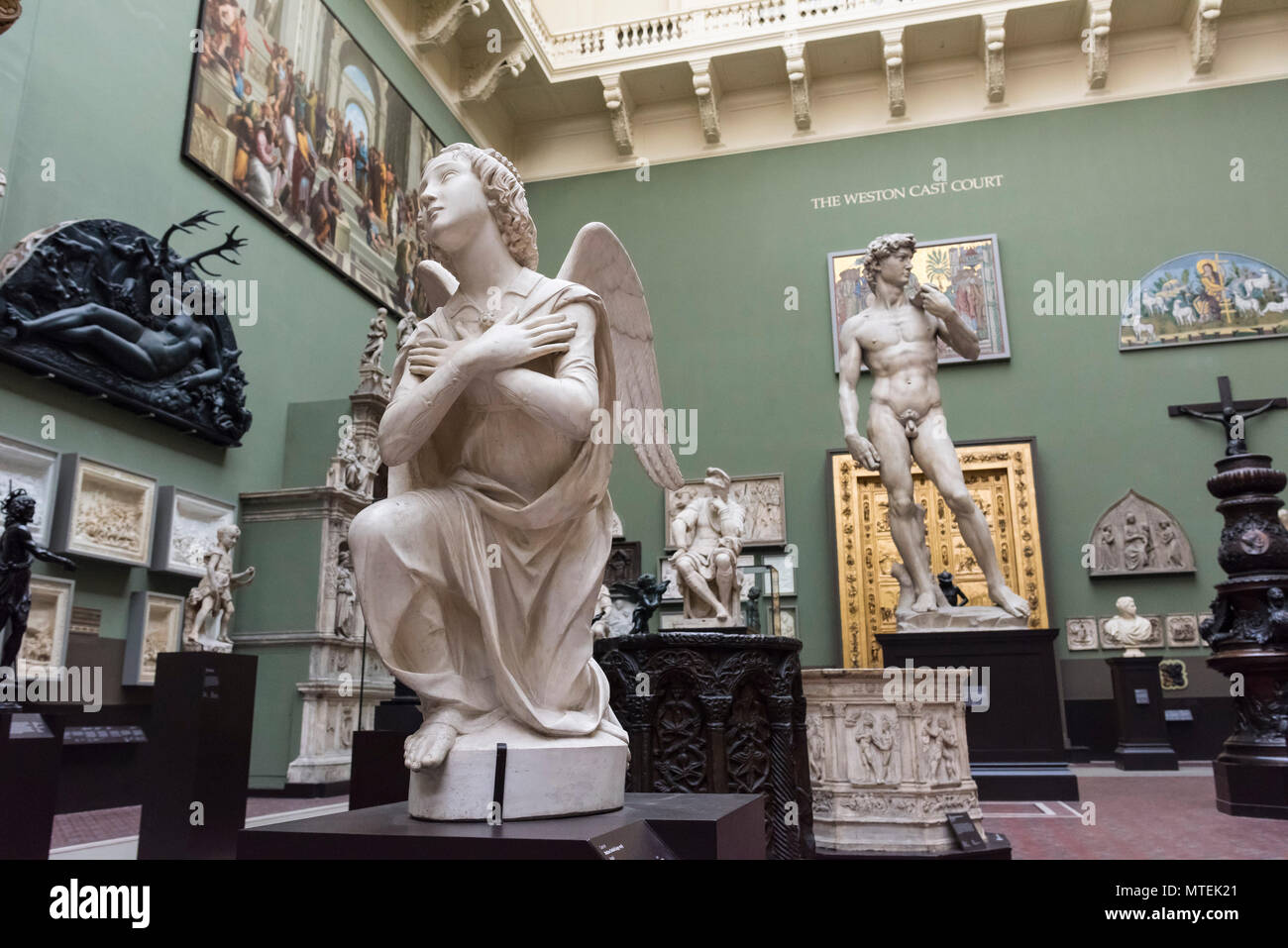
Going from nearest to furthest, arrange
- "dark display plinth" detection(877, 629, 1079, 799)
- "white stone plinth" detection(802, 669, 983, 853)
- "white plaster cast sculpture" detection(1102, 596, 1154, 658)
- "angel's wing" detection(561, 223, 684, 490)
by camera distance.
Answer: "angel's wing" detection(561, 223, 684, 490), "white stone plinth" detection(802, 669, 983, 853), "dark display plinth" detection(877, 629, 1079, 799), "white plaster cast sculpture" detection(1102, 596, 1154, 658)

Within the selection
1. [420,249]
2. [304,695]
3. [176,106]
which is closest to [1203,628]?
[304,695]

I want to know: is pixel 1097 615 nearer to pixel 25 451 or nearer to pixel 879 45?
pixel 879 45

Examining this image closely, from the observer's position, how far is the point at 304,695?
878 cm

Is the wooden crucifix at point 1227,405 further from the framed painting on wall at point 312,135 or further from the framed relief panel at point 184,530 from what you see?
the framed relief panel at point 184,530

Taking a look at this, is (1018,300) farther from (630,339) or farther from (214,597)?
(630,339)

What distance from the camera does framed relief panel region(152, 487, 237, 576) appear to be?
7932 millimetres

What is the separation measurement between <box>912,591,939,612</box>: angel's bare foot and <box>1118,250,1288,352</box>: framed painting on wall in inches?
273

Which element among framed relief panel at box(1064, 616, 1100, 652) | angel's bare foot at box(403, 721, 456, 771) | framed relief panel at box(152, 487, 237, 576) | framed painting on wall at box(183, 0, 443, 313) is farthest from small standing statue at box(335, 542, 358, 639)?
framed relief panel at box(1064, 616, 1100, 652)

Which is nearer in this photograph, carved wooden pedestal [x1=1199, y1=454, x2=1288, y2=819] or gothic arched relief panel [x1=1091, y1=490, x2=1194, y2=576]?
carved wooden pedestal [x1=1199, y1=454, x2=1288, y2=819]

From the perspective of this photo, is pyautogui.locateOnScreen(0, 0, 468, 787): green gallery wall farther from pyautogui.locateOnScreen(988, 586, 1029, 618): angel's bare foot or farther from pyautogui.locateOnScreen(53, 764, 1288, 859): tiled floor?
pyautogui.locateOnScreen(988, 586, 1029, 618): angel's bare foot

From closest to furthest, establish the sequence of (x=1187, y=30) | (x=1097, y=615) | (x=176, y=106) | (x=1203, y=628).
→ (x=1203, y=628) → (x=176, y=106) → (x=1097, y=615) → (x=1187, y=30)

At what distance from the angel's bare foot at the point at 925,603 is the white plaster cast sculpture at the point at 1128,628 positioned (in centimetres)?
488

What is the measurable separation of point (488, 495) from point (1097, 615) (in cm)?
1190

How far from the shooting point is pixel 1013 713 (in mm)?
7523
